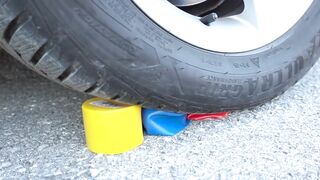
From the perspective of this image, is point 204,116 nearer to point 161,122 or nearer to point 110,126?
point 161,122

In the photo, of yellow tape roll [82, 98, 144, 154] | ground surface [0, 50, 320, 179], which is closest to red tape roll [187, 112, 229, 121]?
ground surface [0, 50, 320, 179]

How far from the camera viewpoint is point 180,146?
3.95 feet

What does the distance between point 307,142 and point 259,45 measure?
27 centimetres

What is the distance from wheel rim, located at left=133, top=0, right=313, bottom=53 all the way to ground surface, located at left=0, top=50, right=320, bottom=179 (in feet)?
0.63

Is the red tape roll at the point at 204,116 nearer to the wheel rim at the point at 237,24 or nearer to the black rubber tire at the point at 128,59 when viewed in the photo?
the black rubber tire at the point at 128,59

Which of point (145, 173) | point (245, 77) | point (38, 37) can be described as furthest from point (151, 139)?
point (38, 37)

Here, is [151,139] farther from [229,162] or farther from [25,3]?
[25,3]

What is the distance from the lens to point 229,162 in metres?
1.14

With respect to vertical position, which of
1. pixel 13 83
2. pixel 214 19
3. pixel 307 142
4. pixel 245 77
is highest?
pixel 214 19

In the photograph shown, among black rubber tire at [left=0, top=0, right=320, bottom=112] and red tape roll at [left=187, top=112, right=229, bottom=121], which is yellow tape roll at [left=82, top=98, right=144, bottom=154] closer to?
black rubber tire at [left=0, top=0, right=320, bottom=112]

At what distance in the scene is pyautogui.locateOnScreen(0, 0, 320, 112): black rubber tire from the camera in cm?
101

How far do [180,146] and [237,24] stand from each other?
357 mm

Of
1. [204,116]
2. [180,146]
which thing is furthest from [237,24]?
[180,146]

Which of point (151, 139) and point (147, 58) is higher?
point (147, 58)
